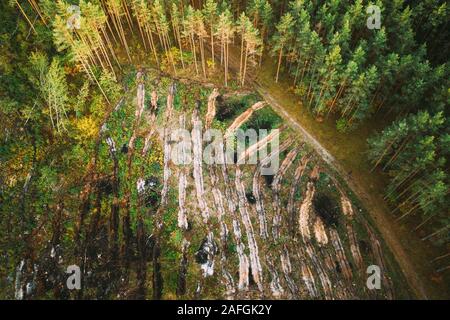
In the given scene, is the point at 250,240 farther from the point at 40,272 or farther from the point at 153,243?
the point at 40,272

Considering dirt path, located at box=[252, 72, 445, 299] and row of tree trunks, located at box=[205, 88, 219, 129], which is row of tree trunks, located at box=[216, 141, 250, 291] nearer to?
row of tree trunks, located at box=[205, 88, 219, 129]

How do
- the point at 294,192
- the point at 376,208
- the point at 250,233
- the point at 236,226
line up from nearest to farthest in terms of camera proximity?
the point at 250,233 → the point at 236,226 → the point at 376,208 → the point at 294,192

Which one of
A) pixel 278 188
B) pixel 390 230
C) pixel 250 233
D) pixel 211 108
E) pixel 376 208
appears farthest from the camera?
pixel 211 108

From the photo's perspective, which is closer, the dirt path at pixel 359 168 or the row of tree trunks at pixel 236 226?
the row of tree trunks at pixel 236 226

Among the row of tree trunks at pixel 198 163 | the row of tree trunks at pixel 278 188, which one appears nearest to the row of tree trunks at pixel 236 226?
the row of tree trunks at pixel 198 163

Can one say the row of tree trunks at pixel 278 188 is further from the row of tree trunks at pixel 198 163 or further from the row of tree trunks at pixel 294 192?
the row of tree trunks at pixel 198 163

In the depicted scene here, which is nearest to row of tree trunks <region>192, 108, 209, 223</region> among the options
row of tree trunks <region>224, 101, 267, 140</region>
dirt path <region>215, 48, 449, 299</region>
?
row of tree trunks <region>224, 101, 267, 140</region>

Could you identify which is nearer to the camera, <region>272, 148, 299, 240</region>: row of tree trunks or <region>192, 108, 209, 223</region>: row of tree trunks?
<region>272, 148, 299, 240</region>: row of tree trunks

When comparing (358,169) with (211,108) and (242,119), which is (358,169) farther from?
(211,108)

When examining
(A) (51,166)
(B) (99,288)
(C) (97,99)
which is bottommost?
(B) (99,288)

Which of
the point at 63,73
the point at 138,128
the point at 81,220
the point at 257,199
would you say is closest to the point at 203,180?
the point at 257,199

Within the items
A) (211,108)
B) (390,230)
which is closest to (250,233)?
(390,230)
